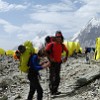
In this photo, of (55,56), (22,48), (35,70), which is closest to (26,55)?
(22,48)

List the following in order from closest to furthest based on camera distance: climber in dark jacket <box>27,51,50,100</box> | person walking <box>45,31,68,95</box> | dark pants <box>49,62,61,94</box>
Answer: climber in dark jacket <box>27,51,50,100</box> < person walking <box>45,31,68,95</box> < dark pants <box>49,62,61,94</box>

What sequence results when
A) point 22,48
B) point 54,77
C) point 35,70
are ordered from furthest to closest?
1. point 54,77
2. point 35,70
3. point 22,48

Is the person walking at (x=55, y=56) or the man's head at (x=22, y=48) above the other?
the man's head at (x=22, y=48)

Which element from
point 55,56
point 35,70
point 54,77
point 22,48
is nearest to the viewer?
point 22,48

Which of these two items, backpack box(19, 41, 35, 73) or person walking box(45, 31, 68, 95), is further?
person walking box(45, 31, 68, 95)

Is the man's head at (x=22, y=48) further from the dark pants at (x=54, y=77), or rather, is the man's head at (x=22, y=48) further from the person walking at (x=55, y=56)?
the dark pants at (x=54, y=77)

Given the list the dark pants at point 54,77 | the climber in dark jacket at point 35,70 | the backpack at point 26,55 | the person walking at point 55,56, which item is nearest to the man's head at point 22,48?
the backpack at point 26,55

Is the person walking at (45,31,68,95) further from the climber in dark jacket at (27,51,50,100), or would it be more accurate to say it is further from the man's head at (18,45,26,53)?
the man's head at (18,45,26,53)

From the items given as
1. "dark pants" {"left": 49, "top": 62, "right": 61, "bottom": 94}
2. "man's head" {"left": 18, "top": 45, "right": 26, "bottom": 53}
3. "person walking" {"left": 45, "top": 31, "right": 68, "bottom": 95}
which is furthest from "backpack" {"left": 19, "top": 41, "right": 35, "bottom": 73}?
"dark pants" {"left": 49, "top": 62, "right": 61, "bottom": 94}

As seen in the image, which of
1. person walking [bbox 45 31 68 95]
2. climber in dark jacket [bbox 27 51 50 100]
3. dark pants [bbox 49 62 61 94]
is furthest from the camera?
dark pants [bbox 49 62 61 94]

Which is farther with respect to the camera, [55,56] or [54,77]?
[54,77]

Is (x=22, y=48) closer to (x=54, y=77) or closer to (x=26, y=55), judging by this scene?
(x=26, y=55)

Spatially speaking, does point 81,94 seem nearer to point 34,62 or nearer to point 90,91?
point 90,91

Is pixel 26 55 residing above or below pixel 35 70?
above
